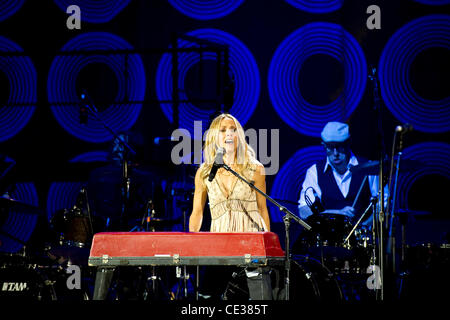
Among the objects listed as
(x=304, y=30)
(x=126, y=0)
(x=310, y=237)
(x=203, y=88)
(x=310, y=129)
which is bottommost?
(x=310, y=237)

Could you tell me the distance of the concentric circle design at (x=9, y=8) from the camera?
331 inches

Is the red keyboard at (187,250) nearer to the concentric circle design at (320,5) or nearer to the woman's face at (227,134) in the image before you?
the woman's face at (227,134)

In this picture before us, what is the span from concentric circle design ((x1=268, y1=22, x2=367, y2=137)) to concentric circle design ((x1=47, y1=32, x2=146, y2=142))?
6.56 feet

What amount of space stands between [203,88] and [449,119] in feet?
11.3

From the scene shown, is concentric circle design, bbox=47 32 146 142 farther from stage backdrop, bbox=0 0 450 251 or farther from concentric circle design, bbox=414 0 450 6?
concentric circle design, bbox=414 0 450 6

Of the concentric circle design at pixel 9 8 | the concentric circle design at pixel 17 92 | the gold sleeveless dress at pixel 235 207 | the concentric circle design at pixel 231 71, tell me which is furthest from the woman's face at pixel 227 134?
the concentric circle design at pixel 9 8

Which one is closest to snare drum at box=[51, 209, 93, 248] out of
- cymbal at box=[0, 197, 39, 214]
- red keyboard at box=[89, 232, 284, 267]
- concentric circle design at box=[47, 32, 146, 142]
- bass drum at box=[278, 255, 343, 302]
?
cymbal at box=[0, 197, 39, 214]

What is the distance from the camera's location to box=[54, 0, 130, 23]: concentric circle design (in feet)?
27.2

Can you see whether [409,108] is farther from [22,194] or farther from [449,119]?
[22,194]

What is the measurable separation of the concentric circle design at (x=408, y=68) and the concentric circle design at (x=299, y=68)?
1.18 feet

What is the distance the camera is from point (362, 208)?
6961 millimetres

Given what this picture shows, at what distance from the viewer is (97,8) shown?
8.34 m
